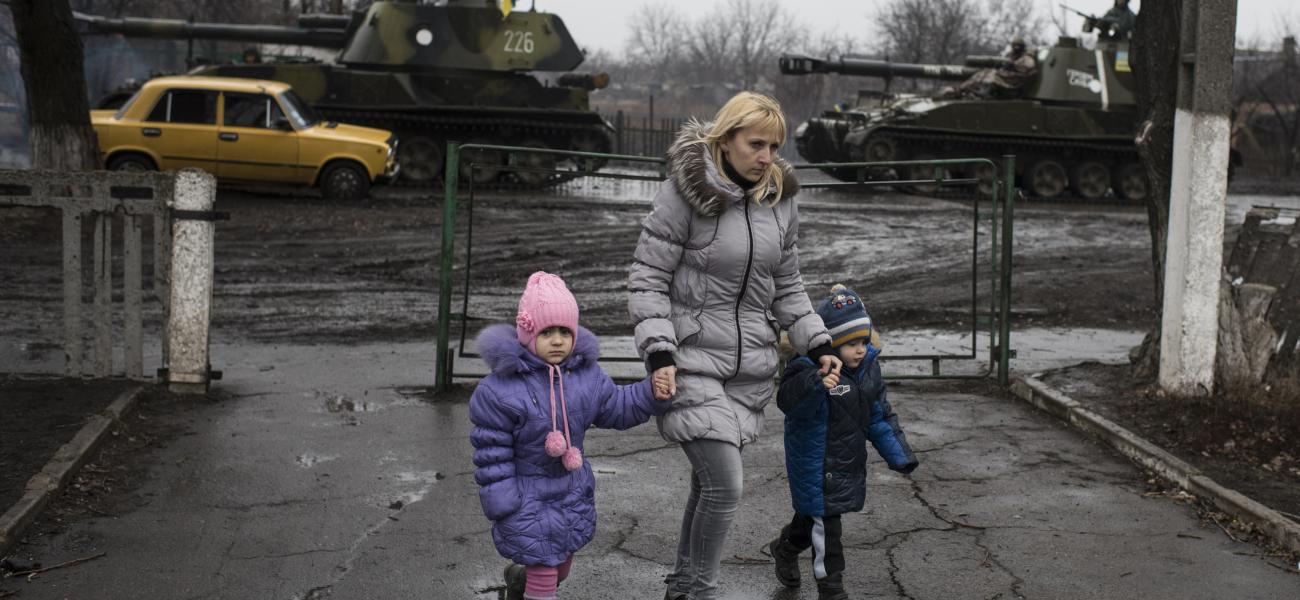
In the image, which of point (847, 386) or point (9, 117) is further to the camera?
point (9, 117)

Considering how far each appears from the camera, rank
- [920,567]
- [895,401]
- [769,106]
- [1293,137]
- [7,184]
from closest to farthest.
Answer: [769,106] < [920,567] < [7,184] < [895,401] < [1293,137]

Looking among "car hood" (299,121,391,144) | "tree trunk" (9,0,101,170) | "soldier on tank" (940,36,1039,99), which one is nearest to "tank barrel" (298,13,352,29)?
"car hood" (299,121,391,144)

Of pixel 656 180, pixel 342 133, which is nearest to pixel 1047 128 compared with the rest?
pixel 342 133

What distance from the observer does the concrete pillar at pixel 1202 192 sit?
7703 mm

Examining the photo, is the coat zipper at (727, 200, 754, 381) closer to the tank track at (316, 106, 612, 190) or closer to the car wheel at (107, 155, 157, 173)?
the car wheel at (107, 155, 157, 173)

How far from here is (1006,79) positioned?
2672 cm

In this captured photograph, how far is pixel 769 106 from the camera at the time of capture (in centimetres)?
446

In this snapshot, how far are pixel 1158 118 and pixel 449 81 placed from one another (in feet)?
56.8

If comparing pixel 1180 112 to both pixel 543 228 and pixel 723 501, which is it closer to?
pixel 723 501

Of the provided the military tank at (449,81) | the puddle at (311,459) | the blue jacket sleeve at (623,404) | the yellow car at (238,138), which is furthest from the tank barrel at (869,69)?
the blue jacket sleeve at (623,404)

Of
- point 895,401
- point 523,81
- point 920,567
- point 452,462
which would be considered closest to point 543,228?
point 523,81

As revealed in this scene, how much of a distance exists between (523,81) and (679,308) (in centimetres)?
2078

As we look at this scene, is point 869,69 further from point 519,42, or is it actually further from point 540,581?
point 540,581

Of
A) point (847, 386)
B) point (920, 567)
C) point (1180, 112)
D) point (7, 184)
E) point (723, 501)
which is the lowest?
point (920, 567)
